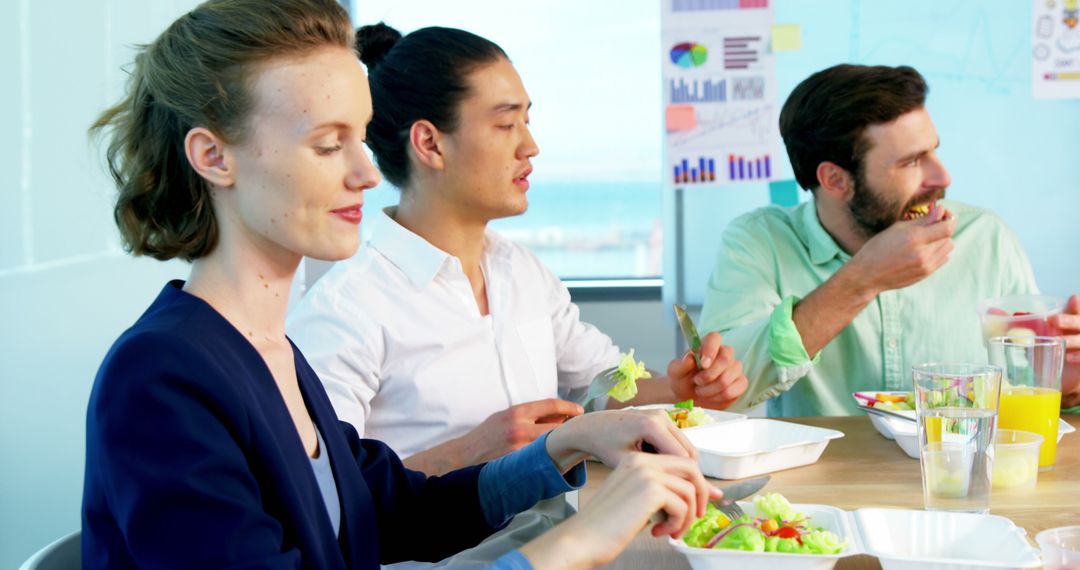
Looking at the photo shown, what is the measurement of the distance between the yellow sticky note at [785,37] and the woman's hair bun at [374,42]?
2.05 meters

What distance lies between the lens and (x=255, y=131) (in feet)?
3.75

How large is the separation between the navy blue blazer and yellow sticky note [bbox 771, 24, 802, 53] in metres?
2.98

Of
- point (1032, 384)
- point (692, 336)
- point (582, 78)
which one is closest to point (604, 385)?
point (692, 336)

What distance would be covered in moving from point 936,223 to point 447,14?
2.60 meters

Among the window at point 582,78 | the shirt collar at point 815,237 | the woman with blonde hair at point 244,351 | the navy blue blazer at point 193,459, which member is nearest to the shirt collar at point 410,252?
the woman with blonde hair at point 244,351

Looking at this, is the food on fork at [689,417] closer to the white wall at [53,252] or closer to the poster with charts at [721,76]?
the white wall at [53,252]

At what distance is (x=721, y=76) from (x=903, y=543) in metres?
2.80

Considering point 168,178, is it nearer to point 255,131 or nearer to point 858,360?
point 255,131

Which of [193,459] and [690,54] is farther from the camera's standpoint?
[690,54]

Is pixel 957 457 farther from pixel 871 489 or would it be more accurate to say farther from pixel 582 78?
pixel 582 78

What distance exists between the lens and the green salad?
111 centimetres

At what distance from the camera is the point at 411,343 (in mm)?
1822

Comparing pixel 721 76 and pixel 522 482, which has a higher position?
pixel 721 76

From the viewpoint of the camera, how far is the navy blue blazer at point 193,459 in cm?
95
